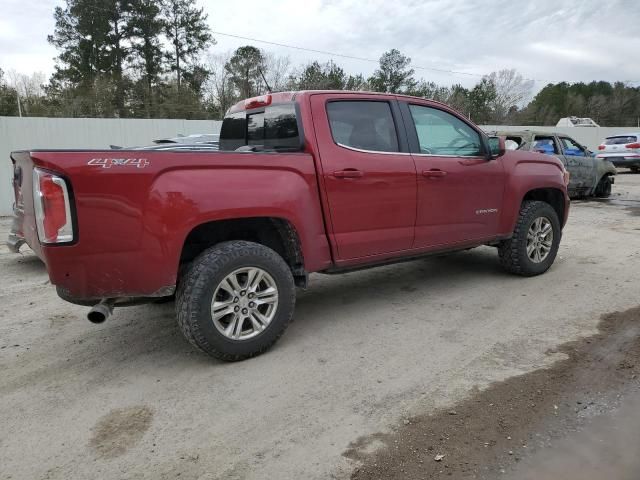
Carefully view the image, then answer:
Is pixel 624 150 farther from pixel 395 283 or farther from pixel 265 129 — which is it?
pixel 265 129

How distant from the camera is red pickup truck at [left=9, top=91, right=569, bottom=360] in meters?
3.07

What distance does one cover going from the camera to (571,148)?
39.7ft

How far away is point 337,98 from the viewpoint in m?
4.19

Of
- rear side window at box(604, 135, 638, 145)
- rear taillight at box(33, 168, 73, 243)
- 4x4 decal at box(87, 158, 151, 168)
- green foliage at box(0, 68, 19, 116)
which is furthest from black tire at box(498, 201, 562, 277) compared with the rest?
green foliage at box(0, 68, 19, 116)

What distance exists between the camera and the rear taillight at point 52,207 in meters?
2.95

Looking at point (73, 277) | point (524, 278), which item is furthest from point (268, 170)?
point (524, 278)

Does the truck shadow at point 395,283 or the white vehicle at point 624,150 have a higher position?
the white vehicle at point 624,150

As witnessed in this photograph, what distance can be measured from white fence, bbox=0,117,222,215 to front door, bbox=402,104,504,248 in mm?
10932

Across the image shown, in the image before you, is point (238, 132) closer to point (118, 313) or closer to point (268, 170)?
point (268, 170)

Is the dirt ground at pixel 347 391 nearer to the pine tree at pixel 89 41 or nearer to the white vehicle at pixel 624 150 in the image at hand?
the white vehicle at pixel 624 150

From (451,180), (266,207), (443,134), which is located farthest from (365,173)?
(443,134)

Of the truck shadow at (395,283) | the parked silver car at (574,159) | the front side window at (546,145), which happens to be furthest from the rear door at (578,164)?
the truck shadow at (395,283)

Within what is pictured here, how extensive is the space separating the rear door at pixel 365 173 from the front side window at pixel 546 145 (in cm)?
828

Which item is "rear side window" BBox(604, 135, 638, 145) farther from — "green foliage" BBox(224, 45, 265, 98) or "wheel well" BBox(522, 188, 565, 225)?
"green foliage" BBox(224, 45, 265, 98)
